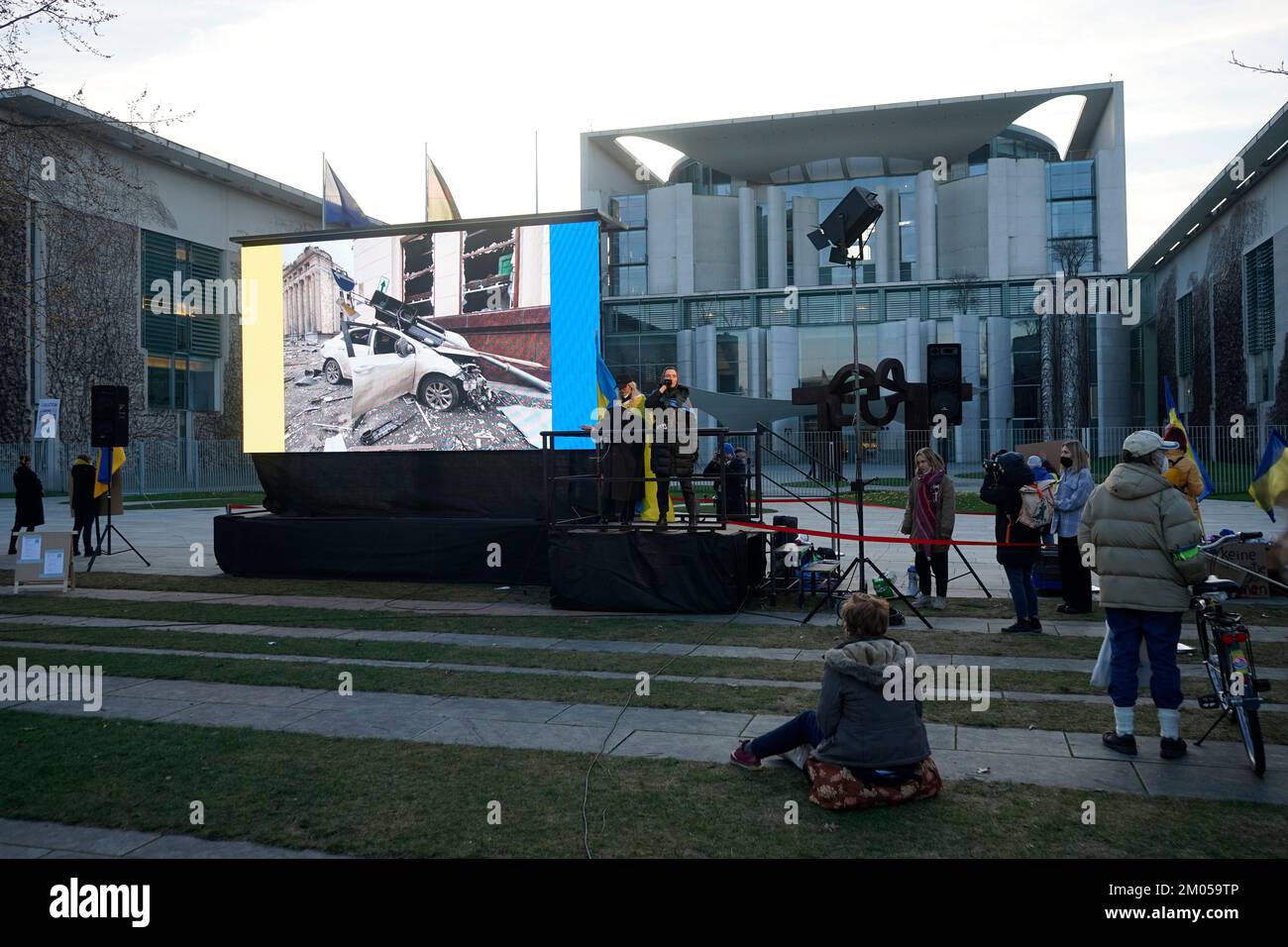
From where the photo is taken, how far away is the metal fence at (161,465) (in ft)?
131

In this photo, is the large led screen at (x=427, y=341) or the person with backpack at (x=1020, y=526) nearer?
the person with backpack at (x=1020, y=526)

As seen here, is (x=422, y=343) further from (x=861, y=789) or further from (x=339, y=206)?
(x=861, y=789)

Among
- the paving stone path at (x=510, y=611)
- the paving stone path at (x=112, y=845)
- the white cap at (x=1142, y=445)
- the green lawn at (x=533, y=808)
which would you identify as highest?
the white cap at (x=1142, y=445)

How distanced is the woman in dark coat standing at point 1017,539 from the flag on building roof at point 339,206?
36.5 ft

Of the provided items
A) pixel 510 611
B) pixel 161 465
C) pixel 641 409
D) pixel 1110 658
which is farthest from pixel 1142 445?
pixel 161 465

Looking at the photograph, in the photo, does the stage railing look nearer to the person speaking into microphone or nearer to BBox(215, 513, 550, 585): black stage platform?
the person speaking into microphone

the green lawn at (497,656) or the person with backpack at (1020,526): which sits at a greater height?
the person with backpack at (1020,526)

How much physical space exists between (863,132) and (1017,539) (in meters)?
53.1

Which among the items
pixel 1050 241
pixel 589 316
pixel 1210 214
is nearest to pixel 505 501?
pixel 589 316

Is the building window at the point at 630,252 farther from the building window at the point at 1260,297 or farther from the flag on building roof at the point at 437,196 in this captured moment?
the flag on building roof at the point at 437,196

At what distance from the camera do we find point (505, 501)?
14719 millimetres

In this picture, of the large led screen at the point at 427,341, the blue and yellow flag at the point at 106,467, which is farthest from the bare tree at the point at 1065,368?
the blue and yellow flag at the point at 106,467

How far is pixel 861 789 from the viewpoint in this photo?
16.6 feet

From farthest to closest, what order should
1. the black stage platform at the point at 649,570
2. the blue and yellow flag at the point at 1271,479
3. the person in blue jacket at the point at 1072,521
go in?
the black stage platform at the point at 649,570 < the person in blue jacket at the point at 1072,521 < the blue and yellow flag at the point at 1271,479
